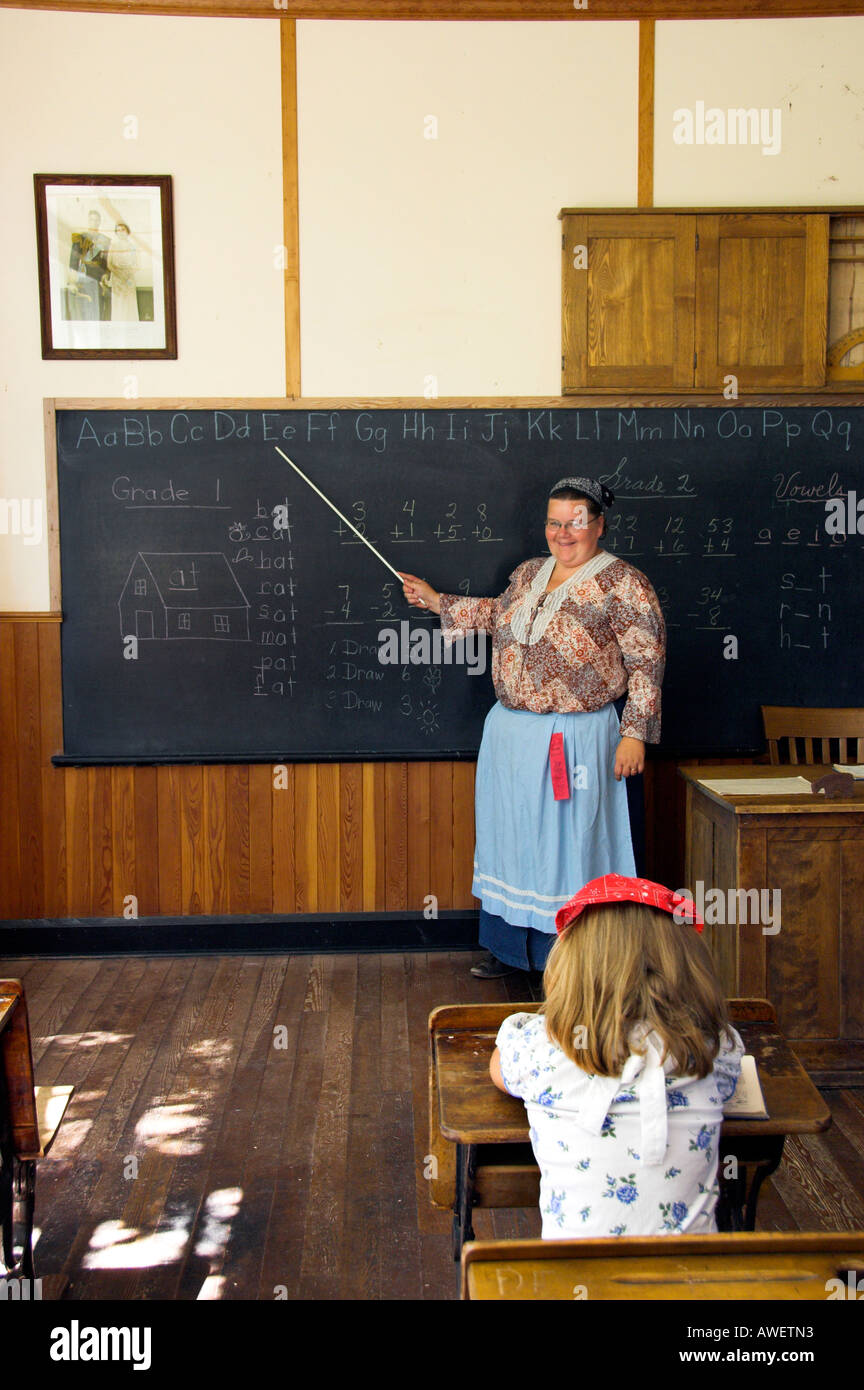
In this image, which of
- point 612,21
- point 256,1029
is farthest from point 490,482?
point 256,1029

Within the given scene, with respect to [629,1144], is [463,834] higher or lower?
lower

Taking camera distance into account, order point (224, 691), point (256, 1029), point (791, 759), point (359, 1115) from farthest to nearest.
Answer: point (224, 691) → point (791, 759) → point (256, 1029) → point (359, 1115)

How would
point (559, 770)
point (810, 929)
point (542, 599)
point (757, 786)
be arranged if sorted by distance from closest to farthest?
point (810, 929)
point (757, 786)
point (559, 770)
point (542, 599)

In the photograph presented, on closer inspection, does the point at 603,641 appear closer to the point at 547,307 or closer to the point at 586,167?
the point at 547,307

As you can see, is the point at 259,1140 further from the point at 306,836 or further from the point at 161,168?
the point at 161,168

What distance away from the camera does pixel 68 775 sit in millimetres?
4473

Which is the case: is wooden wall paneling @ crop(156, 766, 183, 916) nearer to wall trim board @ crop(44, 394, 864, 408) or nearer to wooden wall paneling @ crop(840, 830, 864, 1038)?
wall trim board @ crop(44, 394, 864, 408)

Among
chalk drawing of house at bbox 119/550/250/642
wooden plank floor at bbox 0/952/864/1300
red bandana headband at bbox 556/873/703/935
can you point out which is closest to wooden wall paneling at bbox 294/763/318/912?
wooden plank floor at bbox 0/952/864/1300

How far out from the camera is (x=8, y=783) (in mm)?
4473

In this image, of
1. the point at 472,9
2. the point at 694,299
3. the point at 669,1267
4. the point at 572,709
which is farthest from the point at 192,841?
the point at 669,1267

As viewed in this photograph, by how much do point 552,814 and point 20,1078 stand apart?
80.4 inches

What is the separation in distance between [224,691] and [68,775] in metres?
0.67

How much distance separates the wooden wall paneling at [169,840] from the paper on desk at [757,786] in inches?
78.3

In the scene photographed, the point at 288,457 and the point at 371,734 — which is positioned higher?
the point at 288,457
